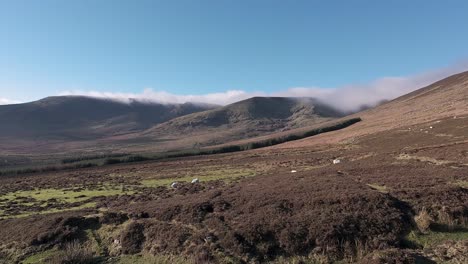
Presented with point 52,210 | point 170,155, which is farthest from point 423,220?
point 170,155

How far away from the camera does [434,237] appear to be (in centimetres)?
1870

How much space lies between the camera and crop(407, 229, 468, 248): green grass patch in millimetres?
18203

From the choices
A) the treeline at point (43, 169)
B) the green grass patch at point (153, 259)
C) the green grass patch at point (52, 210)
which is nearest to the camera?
the green grass patch at point (153, 259)

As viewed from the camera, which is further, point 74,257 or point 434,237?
point 74,257

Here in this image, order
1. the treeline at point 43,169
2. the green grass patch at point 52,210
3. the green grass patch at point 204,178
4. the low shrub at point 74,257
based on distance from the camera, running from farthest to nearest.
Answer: the treeline at point 43,169 → the green grass patch at point 204,178 → the green grass patch at point 52,210 → the low shrub at point 74,257

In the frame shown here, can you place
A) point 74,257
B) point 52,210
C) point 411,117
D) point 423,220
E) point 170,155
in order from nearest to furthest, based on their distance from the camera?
point 423,220
point 74,257
point 52,210
point 411,117
point 170,155

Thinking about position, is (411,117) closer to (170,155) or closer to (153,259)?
(170,155)

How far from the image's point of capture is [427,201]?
23.0m

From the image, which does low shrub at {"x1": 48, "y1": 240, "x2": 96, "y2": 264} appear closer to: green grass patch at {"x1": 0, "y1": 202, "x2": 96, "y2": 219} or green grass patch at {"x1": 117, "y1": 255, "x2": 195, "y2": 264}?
green grass patch at {"x1": 117, "y1": 255, "x2": 195, "y2": 264}

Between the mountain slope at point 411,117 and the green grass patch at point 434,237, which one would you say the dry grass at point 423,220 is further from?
the mountain slope at point 411,117

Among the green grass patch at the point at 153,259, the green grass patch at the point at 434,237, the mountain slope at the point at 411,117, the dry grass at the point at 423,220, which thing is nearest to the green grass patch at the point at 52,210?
the green grass patch at the point at 153,259

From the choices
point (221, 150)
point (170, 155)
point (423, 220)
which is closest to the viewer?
point (423, 220)

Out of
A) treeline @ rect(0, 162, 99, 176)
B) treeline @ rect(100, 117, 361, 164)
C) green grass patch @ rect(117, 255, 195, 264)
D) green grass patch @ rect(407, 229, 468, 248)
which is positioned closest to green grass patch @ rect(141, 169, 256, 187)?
green grass patch @ rect(117, 255, 195, 264)

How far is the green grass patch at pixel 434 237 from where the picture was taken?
18.2 m
